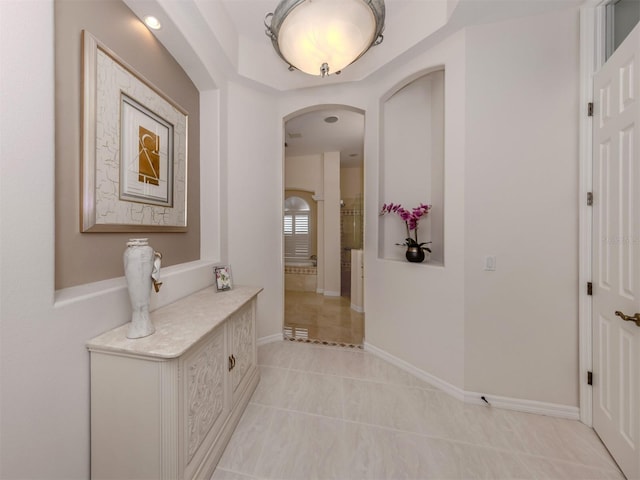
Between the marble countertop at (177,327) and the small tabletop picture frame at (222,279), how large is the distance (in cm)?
12

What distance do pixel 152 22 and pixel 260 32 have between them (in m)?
1.11

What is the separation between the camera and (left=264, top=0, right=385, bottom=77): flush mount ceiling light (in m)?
1.17

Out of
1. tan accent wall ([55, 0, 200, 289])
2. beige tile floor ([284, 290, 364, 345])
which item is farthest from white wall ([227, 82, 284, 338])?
tan accent wall ([55, 0, 200, 289])

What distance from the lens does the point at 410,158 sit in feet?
8.25

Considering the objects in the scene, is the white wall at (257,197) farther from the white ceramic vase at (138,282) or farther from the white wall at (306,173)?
the white wall at (306,173)

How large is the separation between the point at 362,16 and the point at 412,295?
6.65ft

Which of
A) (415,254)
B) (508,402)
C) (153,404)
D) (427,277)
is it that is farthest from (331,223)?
(153,404)

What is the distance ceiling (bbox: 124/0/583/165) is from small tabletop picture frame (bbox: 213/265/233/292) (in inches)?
66.0

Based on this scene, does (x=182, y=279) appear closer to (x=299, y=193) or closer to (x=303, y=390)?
(x=303, y=390)

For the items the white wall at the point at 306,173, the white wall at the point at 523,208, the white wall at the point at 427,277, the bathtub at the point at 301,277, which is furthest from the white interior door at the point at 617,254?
the bathtub at the point at 301,277

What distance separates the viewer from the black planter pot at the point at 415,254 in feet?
7.22

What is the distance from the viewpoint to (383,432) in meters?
1.55

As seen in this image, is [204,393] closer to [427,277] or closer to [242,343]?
[242,343]

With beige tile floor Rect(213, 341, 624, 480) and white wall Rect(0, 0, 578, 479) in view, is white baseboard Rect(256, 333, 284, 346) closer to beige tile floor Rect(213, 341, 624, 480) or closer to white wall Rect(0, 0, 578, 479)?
white wall Rect(0, 0, 578, 479)
